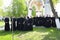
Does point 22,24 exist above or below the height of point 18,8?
below

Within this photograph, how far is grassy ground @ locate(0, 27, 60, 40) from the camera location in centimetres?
474

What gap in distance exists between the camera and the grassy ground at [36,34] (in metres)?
4.74

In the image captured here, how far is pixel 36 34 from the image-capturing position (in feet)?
16.5

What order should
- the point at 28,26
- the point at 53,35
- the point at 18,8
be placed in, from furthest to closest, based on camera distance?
the point at 28,26
the point at 53,35
the point at 18,8

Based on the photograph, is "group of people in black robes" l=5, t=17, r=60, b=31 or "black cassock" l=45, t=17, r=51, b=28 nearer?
"group of people in black robes" l=5, t=17, r=60, b=31

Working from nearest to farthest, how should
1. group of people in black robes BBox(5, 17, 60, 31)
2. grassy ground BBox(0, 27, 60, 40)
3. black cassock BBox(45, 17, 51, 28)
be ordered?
1. grassy ground BBox(0, 27, 60, 40)
2. group of people in black robes BBox(5, 17, 60, 31)
3. black cassock BBox(45, 17, 51, 28)

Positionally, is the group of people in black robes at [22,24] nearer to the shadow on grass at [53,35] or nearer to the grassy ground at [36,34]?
the grassy ground at [36,34]

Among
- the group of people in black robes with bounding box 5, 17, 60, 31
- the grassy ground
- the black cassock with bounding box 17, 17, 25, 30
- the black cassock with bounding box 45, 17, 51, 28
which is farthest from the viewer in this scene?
the black cassock with bounding box 45, 17, 51, 28

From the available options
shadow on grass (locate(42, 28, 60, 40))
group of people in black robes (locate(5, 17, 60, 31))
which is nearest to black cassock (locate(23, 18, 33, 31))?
group of people in black robes (locate(5, 17, 60, 31))

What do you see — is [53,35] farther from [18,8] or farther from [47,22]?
[18,8]

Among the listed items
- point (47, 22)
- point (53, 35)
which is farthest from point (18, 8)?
point (47, 22)

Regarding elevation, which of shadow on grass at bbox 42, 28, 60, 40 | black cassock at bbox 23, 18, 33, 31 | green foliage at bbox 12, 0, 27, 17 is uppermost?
green foliage at bbox 12, 0, 27, 17

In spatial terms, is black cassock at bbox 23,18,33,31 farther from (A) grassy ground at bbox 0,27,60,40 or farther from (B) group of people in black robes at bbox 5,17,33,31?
(A) grassy ground at bbox 0,27,60,40

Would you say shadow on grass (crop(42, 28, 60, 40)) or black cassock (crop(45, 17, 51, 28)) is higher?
black cassock (crop(45, 17, 51, 28))
